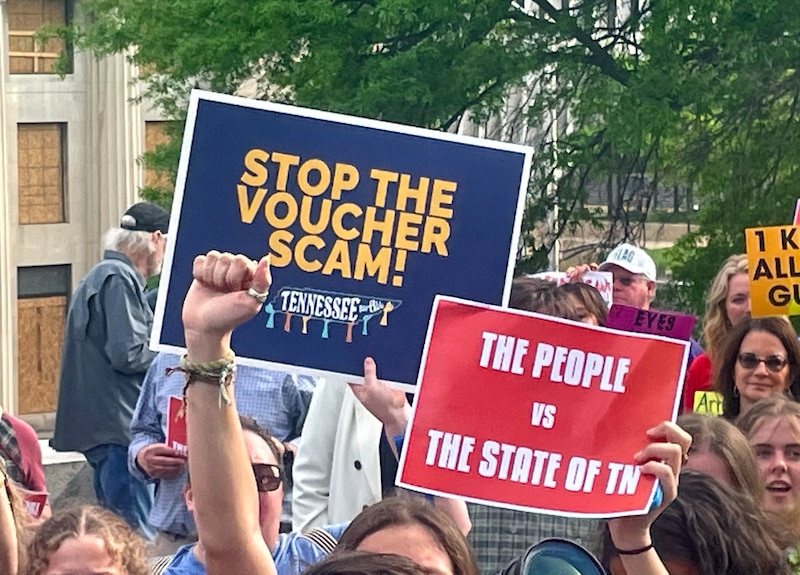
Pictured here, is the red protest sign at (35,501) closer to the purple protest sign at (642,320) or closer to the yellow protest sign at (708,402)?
the purple protest sign at (642,320)

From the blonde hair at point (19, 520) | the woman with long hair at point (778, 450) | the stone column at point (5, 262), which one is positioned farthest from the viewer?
the stone column at point (5, 262)

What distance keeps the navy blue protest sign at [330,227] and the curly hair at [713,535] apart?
894 mm

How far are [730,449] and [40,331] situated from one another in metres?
27.4

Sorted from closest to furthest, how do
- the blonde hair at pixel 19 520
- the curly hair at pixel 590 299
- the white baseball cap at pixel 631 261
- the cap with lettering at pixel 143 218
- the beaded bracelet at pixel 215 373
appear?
1. the beaded bracelet at pixel 215 373
2. the blonde hair at pixel 19 520
3. the curly hair at pixel 590 299
4. the cap with lettering at pixel 143 218
5. the white baseball cap at pixel 631 261

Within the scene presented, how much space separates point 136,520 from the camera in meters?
7.50

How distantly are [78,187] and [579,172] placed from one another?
56.4 ft

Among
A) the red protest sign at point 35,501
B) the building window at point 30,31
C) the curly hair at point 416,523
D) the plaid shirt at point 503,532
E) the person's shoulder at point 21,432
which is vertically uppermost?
the curly hair at point 416,523

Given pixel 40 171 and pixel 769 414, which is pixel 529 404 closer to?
pixel 769 414

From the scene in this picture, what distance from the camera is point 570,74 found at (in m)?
13.9

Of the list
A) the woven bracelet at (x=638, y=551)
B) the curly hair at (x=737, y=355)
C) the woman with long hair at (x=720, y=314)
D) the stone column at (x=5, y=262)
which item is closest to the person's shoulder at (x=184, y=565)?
the woven bracelet at (x=638, y=551)

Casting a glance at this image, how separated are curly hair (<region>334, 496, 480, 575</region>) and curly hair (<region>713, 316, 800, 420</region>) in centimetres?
262

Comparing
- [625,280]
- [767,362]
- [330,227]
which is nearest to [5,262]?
[625,280]

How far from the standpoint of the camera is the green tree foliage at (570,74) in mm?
12609

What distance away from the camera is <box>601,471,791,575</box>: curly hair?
330cm
